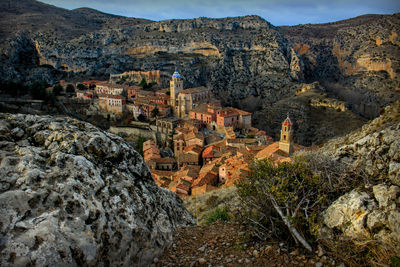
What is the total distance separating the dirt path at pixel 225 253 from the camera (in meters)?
4.03

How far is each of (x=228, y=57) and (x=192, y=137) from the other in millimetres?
47917

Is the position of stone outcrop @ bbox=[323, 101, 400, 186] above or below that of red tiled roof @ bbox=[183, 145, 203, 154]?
above

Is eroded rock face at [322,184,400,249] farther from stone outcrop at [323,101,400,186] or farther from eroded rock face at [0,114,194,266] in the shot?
eroded rock face at [0,114,194,266]

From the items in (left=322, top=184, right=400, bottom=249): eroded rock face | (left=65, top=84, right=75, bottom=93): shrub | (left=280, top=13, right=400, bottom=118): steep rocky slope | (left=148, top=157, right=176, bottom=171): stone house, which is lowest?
(left=148, top=157, right=176, bottom=171): stone house

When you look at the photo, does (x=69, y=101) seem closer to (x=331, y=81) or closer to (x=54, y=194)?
(x=54, y=194)

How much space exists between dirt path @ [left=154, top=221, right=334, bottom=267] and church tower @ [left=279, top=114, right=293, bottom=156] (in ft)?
54.4

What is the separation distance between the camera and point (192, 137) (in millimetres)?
32156

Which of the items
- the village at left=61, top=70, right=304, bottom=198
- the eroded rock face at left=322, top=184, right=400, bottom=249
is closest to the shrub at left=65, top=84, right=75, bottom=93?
the village at left=61, top=70, right=304, bottom=198

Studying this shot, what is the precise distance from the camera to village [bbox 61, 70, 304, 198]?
2095 cm

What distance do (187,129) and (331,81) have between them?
50507 millimetres

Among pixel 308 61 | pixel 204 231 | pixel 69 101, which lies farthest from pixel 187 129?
pixel 308 61

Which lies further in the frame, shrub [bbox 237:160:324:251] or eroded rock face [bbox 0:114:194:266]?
shrub [bbox 237:160:324:251]

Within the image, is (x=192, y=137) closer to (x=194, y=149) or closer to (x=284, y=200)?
(x=194, y=149)

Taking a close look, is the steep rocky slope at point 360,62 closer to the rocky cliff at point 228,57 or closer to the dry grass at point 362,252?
the rocky cliff at point 228,57
